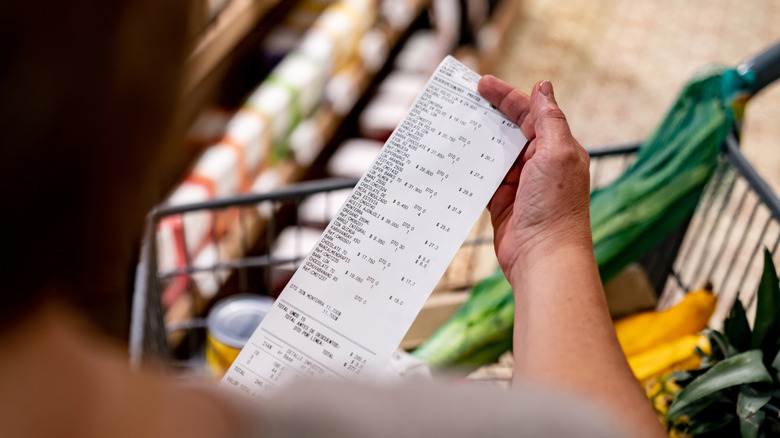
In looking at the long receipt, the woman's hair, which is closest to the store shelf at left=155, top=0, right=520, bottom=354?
the long receipt

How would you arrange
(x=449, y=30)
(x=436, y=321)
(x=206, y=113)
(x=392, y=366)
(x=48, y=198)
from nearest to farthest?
(x=48, y=198) < (x=392, y=366) < (x=436, y=321) < (x=206, y=113) < (x=449, y=30)

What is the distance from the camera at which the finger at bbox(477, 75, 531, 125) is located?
898mm

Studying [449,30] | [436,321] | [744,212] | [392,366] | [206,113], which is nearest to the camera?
[392,366]

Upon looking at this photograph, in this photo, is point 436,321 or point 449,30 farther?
point 449,30

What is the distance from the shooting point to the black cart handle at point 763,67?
1.28 metres

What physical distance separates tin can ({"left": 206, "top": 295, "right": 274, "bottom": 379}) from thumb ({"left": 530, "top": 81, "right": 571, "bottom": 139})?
23.9 inches

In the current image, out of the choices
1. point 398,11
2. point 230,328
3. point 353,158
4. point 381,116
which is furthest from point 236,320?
point 398,11

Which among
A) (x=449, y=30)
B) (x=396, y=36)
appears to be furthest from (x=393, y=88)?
(x=449, y=30)

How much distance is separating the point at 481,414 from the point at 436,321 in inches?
39.1

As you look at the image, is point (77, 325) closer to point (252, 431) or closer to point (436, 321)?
point (252, 431)

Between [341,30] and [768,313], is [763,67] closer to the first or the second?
[768,313]

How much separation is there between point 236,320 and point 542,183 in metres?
0.65

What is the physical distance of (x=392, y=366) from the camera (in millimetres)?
1179

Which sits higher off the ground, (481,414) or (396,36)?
(396,36)
